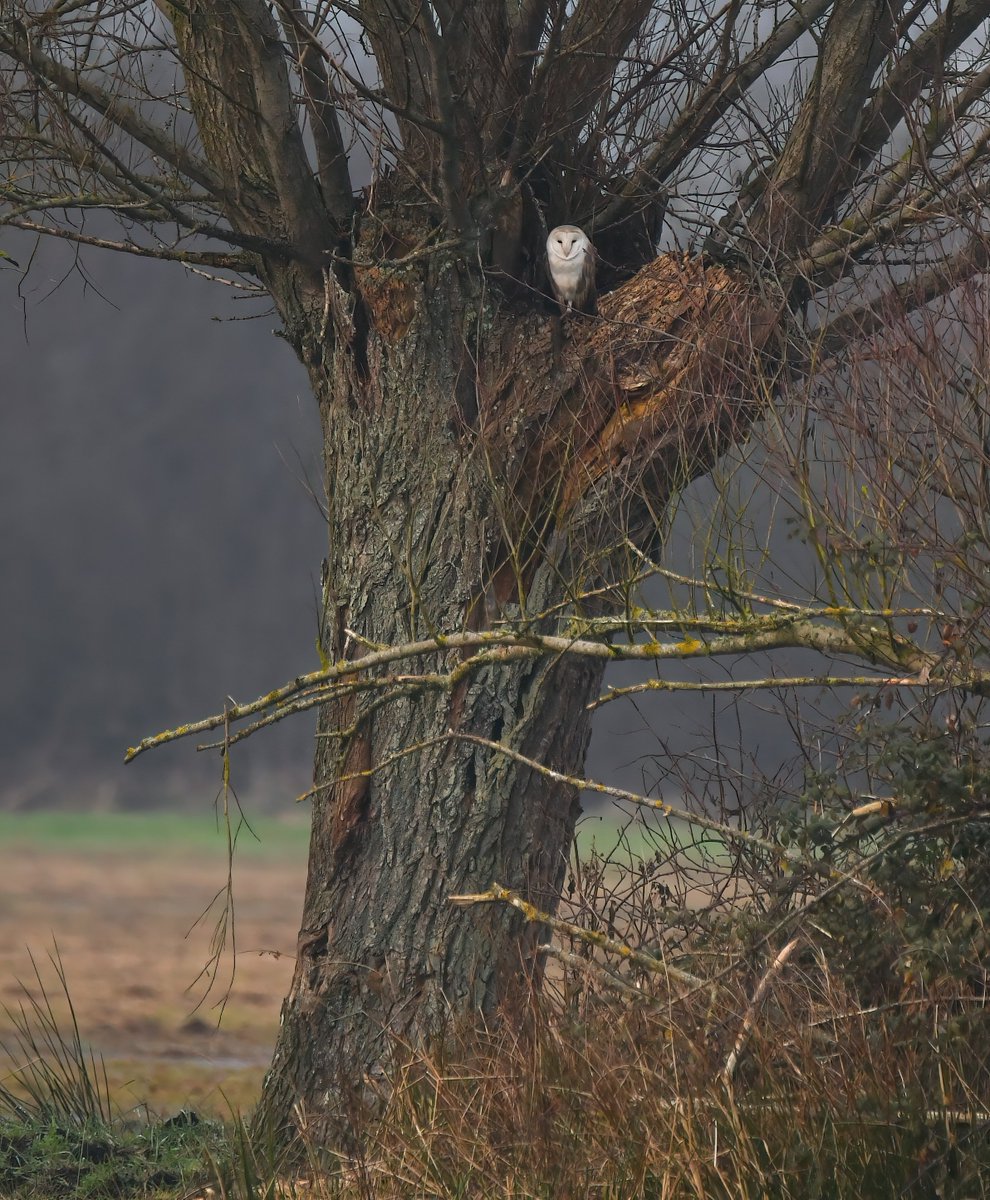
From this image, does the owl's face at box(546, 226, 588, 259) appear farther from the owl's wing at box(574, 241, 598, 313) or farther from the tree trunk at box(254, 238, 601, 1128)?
the tree trunk at box(254, 238, 601, 1128)

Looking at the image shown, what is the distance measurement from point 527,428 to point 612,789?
8.18 feet

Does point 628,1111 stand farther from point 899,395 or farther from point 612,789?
point 899,395

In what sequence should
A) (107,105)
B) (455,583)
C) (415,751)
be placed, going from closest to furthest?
(415,751)
(455,583)
(107,105)

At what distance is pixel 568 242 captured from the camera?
6.92 m

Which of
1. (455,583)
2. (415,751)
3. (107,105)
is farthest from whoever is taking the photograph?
(107,105)

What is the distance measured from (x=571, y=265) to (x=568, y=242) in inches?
4.9

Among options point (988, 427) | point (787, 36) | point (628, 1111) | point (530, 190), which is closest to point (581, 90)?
point (530, 190)

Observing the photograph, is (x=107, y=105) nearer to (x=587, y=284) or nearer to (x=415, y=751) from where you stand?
(x=587, y=284)

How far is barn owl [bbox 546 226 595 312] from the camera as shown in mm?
6895

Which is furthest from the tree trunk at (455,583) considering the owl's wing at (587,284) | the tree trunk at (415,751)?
the owl's wing at (587,284)

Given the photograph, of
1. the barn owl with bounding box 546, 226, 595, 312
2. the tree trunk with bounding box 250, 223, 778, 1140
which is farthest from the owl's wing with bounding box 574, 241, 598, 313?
the tree trunk with bounding box 250, 223, 778, 1140

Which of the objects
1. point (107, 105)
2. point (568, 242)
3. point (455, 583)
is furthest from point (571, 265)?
point (107, 105)

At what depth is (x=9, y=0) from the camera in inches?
268

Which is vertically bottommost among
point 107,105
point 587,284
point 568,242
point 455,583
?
point 455,583
